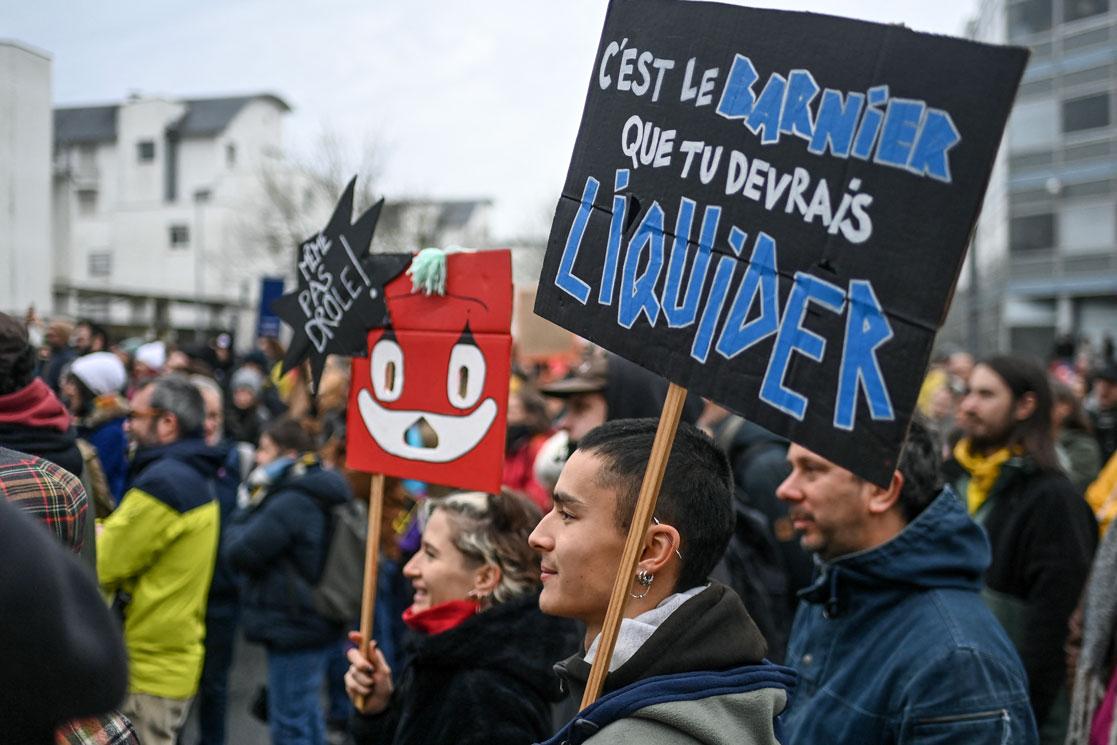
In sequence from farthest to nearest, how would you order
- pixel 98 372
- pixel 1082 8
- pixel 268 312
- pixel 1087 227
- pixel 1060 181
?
pixel 1060 181, pixel 1087 227, pixel 1082 8, pixel 268 312, pixel 98 372

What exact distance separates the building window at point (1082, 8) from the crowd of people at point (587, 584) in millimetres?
30917

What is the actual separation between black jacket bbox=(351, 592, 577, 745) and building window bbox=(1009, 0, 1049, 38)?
117 ft

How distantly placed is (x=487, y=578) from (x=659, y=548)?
1.22 m

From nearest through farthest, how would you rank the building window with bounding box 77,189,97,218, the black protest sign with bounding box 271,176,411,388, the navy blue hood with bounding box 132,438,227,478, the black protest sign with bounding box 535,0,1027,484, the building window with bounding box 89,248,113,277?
1. the black protest sign with bounding box 535,0,1027,484
2. the black protest sign with bounding box 271,176,411,388
3. the navy blue hood with bounding box 132,438,227,478
4. the building window with bounding box 89,248,113,277
5. the building window with bounding box 77,189,97,218

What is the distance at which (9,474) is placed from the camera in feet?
6.35

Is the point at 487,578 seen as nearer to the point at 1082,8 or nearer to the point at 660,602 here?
the point at 660,602

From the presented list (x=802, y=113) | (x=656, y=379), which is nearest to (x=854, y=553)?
(x=802, y=113)

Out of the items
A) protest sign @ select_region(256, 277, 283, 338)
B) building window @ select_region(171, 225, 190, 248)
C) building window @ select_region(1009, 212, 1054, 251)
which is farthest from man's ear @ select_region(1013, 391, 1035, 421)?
building window @ select_region(171, 225, 190, 248)

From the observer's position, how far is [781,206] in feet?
5.79

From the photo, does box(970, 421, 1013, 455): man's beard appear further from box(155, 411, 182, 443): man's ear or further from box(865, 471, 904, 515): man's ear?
box(155, 411, 182, 443): man's ear

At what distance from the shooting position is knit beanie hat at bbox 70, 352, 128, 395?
20.8 feet

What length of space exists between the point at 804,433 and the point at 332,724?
5.25 metres

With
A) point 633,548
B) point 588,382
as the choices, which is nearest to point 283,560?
point 588,382

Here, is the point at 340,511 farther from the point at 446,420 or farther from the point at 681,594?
the point at 681,594
